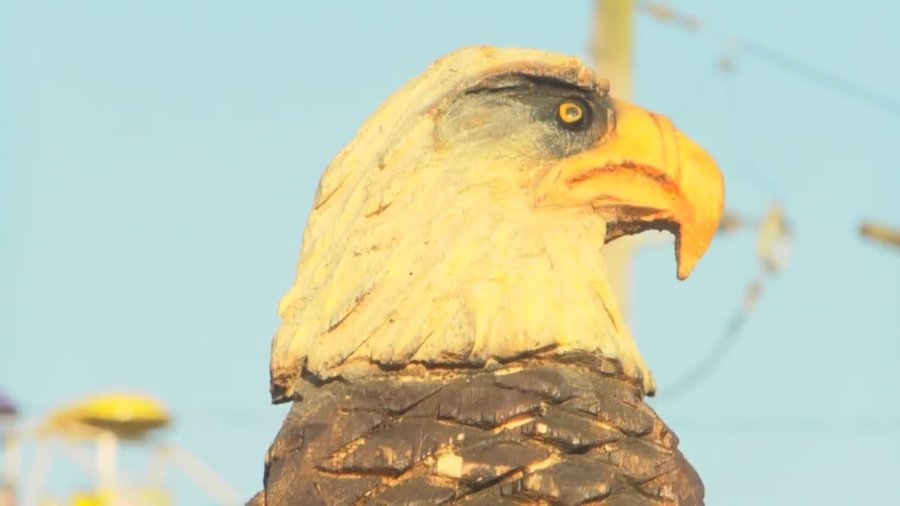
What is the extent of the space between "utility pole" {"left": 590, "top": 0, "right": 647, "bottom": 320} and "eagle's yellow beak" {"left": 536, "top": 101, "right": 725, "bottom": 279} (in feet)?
20.5

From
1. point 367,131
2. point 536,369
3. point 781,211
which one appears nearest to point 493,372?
point 536,369

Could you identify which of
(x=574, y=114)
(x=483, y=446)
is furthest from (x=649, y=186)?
(x=483, y=446)

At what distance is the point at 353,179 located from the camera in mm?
4043

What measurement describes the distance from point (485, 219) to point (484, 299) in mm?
190

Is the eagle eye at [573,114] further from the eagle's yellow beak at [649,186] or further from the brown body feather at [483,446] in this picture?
the brown body feather at [483,446]

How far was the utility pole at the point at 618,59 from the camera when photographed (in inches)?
416

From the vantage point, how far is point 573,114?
161 inches

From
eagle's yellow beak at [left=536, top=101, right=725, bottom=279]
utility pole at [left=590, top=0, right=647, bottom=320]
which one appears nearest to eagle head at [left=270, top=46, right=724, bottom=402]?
eagle's yellow beak at [left=536, top=101, right=725, bottom=279]

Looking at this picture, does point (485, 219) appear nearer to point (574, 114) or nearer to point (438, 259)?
point (438, 259)

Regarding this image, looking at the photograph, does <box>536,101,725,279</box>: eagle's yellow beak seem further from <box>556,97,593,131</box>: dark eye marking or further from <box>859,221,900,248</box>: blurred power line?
<box>859,221,900,248</box>: blurred power line

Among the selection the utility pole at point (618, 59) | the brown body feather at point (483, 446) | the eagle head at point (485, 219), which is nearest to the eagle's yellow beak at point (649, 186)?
the eagle head at point (485, 219)

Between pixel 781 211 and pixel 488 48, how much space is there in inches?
410

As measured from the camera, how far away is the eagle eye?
4.09 meters

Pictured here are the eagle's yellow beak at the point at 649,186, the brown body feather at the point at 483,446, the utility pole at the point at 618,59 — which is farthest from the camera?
the utility pole at the point at 618,59
